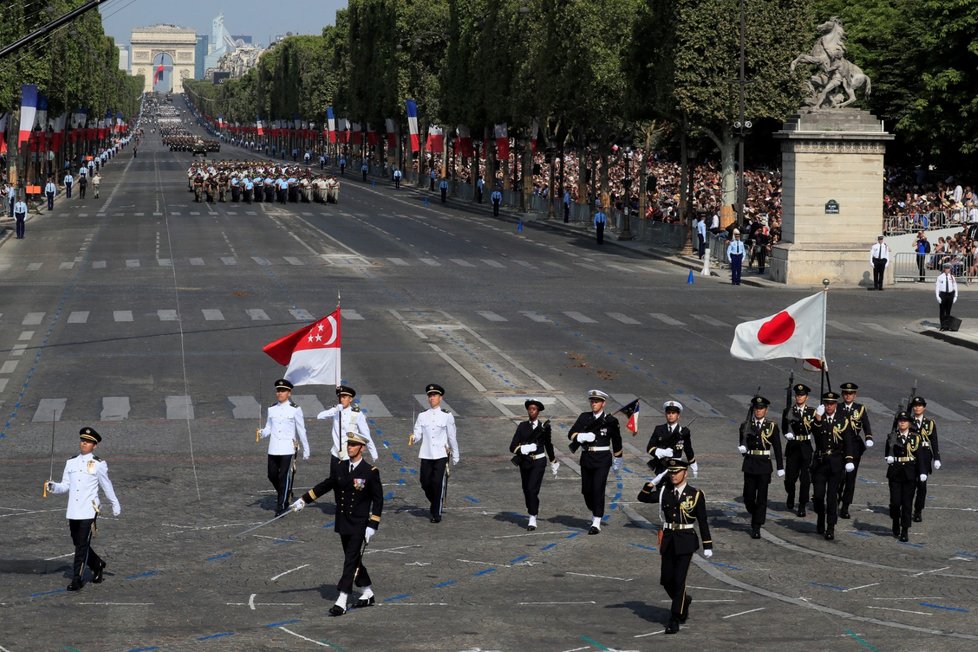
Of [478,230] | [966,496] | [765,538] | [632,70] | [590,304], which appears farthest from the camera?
[478,230]

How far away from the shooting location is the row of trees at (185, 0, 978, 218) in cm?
6278

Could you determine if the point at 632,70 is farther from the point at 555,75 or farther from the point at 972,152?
the point at 972,152

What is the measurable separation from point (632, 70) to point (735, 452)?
45.9 metres

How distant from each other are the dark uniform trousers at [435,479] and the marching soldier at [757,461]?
3392mm

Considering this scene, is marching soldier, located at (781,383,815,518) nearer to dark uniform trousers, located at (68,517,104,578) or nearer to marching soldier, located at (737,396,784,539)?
marching soldier, located at (737,396,784,539)

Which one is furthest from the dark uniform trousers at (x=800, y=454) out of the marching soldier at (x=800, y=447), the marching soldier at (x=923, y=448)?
the marching soldier at (x=923, y=448)

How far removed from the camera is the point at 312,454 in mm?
23641

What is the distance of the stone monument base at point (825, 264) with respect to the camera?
2029 inches

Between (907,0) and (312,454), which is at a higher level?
(907,0)

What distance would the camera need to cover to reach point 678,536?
14.5 m

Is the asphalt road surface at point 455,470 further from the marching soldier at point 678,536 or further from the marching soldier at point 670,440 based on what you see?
the marching soldier at point 670,440

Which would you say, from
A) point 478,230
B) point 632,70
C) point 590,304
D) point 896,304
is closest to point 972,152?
point 632,70

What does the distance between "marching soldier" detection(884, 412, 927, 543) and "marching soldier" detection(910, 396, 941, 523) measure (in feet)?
0.10

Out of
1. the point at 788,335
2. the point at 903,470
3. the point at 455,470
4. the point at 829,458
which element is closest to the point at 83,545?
the point at 455,470
